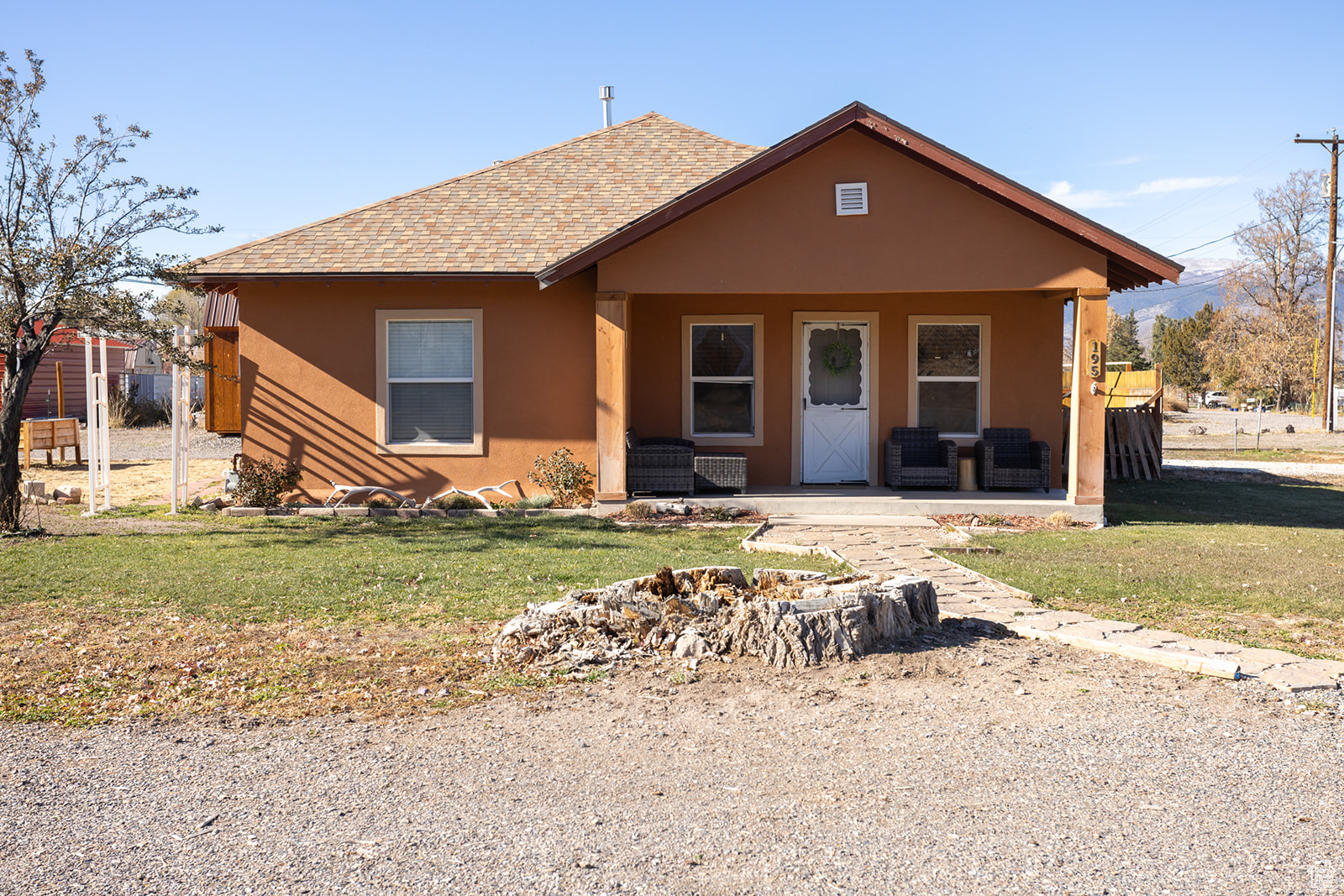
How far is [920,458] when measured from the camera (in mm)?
13219

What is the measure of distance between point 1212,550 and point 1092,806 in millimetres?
6799

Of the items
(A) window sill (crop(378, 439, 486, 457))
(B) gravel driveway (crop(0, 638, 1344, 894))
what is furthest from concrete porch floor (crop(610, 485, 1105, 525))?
(B) gravel driveway (crop(0, 638, 1344, 894))

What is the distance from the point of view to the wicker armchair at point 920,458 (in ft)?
42.7

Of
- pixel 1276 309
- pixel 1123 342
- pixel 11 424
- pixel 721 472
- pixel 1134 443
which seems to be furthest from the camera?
pixel 1123 342

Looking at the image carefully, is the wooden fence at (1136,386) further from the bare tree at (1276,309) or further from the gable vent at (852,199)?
the bare tree at (1276,309)

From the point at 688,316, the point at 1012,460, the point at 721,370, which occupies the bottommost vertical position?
the point at 1012,460

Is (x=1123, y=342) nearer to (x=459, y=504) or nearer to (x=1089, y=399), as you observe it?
A: (x=1089, y=399)

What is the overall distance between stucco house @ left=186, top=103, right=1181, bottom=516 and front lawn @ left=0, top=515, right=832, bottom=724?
182 centimetres

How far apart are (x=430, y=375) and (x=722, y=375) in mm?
3901

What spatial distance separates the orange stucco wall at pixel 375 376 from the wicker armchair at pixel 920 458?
3.97 m

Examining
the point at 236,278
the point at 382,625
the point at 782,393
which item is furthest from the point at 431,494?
the point at 382,625

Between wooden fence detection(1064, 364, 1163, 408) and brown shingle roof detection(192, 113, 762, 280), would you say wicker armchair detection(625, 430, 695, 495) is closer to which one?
brown shingle roof detection(192, 113, 762, 280)

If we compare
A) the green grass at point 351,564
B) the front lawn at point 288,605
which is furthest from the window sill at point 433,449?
the front lawn at point 288,605

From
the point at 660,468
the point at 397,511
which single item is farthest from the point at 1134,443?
the point at 397,511
